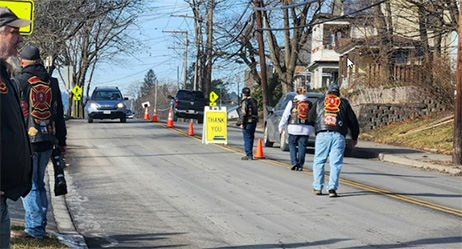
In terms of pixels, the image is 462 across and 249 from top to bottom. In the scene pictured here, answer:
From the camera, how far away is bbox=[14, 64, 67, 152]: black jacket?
26.7ft

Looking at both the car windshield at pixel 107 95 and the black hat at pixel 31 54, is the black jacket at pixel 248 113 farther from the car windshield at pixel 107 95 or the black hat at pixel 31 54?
the car windshield at pixel 107 95

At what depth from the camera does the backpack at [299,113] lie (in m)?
16.8

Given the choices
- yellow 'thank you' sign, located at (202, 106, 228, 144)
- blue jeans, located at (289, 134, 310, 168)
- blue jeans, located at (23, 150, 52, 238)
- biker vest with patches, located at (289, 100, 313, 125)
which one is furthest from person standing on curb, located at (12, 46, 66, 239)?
yellow 'thank you' sign, located at (202, 106, 228, 144)

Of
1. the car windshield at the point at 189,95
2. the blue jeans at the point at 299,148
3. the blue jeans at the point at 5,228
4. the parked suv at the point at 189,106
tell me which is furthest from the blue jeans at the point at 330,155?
the car windshield at the point at 189,95

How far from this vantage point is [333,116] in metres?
12.6

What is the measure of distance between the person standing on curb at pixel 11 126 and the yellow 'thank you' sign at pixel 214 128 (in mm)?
18809

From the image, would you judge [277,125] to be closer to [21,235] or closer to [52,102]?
[52,102]

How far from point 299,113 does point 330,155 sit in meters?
4.32

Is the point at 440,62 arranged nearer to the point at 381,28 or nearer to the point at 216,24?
the point at 381,28

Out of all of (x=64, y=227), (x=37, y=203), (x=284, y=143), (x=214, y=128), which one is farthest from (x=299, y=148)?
(x=37, y=203)

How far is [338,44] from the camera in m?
56.2

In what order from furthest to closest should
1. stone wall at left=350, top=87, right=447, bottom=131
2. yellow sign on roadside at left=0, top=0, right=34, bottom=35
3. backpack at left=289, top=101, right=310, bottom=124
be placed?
stone wall at left=350, top=87, right=447, bottom=131
backpack at left=289, top=101, right=310, bottom=124
yellow sign on roadside at left=0, top=0, right=34, bottom=35

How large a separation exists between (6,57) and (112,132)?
77.2 ft

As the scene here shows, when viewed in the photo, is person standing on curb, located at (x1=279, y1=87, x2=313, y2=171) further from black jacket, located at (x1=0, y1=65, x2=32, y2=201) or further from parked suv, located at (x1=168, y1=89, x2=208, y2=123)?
parked suv, located at (x1=168, y1=89, x2=208, y2=123)
